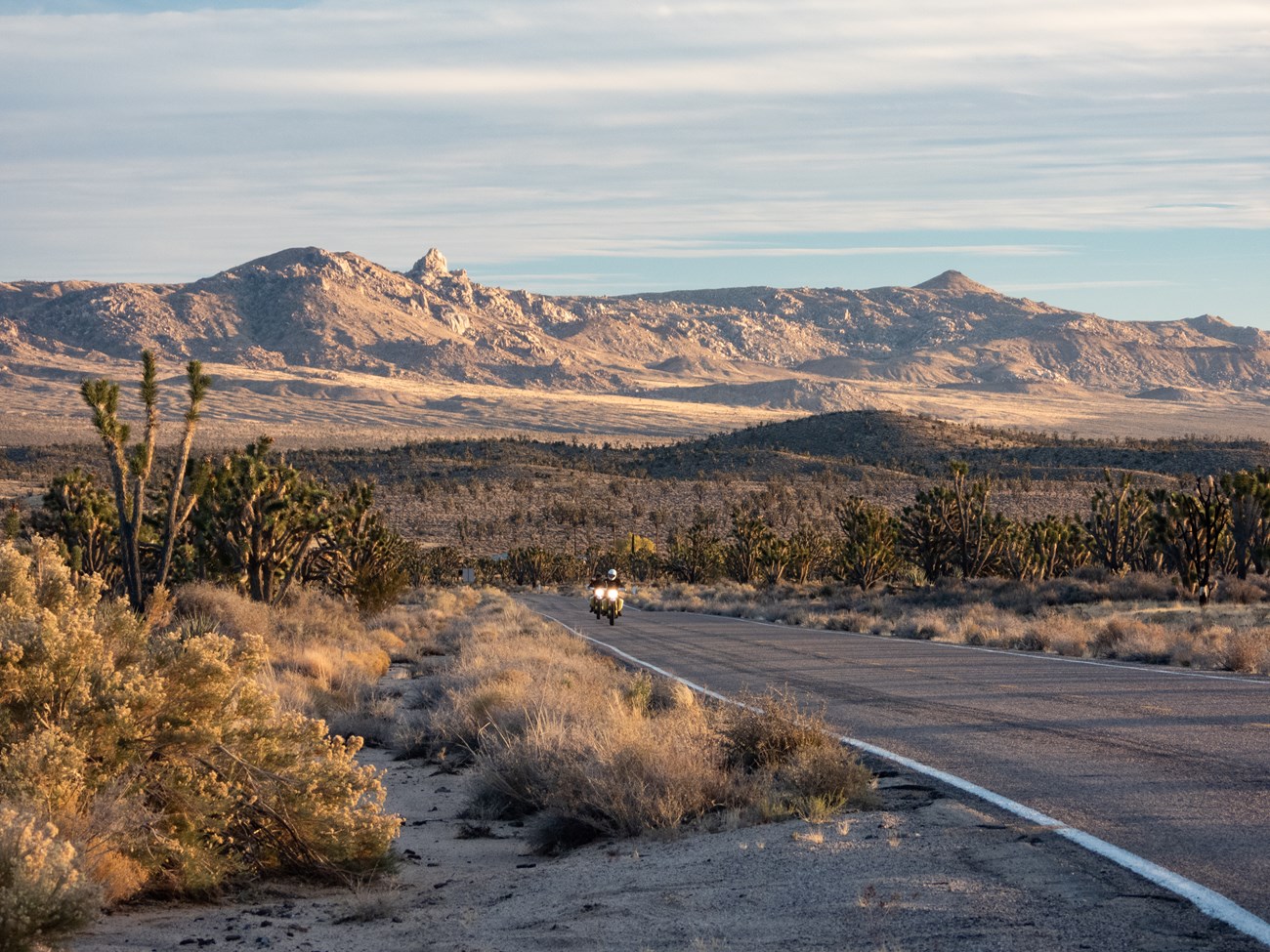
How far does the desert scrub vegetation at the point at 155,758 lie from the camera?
7.11 metres

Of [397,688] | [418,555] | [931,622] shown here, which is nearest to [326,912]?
[397,688]

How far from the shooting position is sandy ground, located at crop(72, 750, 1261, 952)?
572cm

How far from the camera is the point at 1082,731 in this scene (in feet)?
35.9

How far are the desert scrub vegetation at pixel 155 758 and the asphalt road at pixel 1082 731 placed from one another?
4.41m

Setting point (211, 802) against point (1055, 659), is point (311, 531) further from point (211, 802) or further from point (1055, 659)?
point (211, 802)

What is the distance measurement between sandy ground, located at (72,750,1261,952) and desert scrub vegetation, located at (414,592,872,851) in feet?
0.88

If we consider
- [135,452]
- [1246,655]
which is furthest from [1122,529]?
[135,452]

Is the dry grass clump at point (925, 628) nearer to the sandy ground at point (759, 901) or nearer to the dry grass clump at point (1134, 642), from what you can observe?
the dry grass clump at point (1134, 642)

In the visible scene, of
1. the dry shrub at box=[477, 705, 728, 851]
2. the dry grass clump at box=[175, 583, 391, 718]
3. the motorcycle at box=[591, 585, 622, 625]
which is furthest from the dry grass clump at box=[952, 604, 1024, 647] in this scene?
the dry shrub at box=[477, 705, 728, 851]

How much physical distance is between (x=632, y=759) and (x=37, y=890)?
4.15 meters

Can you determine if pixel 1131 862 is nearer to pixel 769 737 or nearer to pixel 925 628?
pixel 769 737

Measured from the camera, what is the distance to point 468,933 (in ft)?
22.8

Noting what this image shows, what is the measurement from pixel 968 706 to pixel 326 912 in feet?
24.1

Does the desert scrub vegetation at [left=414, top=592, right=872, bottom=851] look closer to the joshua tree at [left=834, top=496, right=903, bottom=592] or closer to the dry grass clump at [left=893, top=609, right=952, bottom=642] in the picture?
the dry grass clump at [left=893, top=609, right=952, bottom=642]
